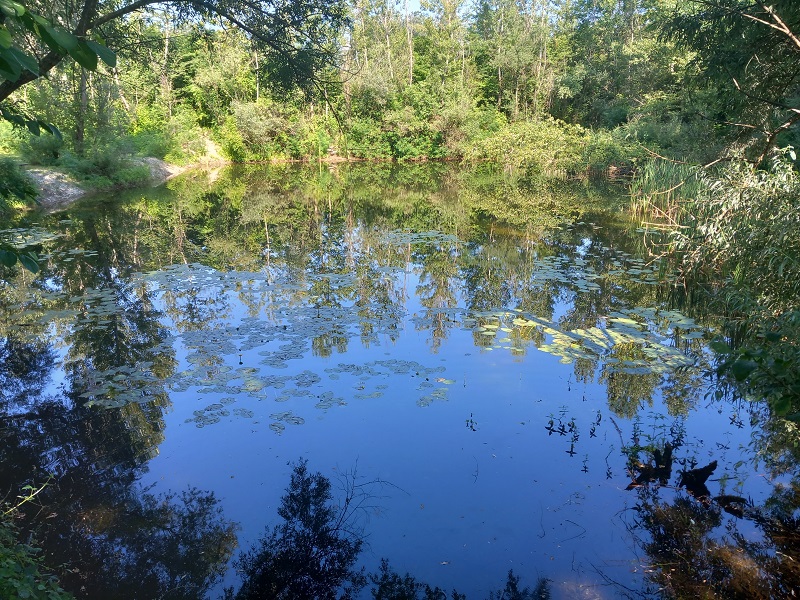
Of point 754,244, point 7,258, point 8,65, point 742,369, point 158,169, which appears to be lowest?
point 158,169

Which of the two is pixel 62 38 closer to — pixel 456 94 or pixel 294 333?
pixel 294 333

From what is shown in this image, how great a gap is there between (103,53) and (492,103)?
40329 millimetres

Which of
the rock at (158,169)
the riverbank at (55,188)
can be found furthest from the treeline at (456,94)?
the riverbank at (55,188)

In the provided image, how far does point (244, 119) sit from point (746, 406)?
98.3 feet

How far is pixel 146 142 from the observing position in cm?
2636

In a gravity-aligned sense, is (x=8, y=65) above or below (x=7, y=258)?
above

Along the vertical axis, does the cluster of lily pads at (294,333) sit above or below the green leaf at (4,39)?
below

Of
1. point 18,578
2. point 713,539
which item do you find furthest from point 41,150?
point 713,539

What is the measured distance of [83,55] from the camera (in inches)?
48.4

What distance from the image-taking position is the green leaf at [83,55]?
1.21 m

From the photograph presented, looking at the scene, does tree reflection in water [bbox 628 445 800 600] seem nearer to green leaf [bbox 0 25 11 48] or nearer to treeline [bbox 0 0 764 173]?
green leaf [bbox 0 25 11 48]

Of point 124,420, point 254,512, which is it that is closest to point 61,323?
point 124,420

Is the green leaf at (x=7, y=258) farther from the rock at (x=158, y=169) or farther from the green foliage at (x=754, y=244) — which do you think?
the rock at (x=158, y=169)

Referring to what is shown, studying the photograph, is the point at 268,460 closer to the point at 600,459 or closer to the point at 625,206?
the point at 600,459
